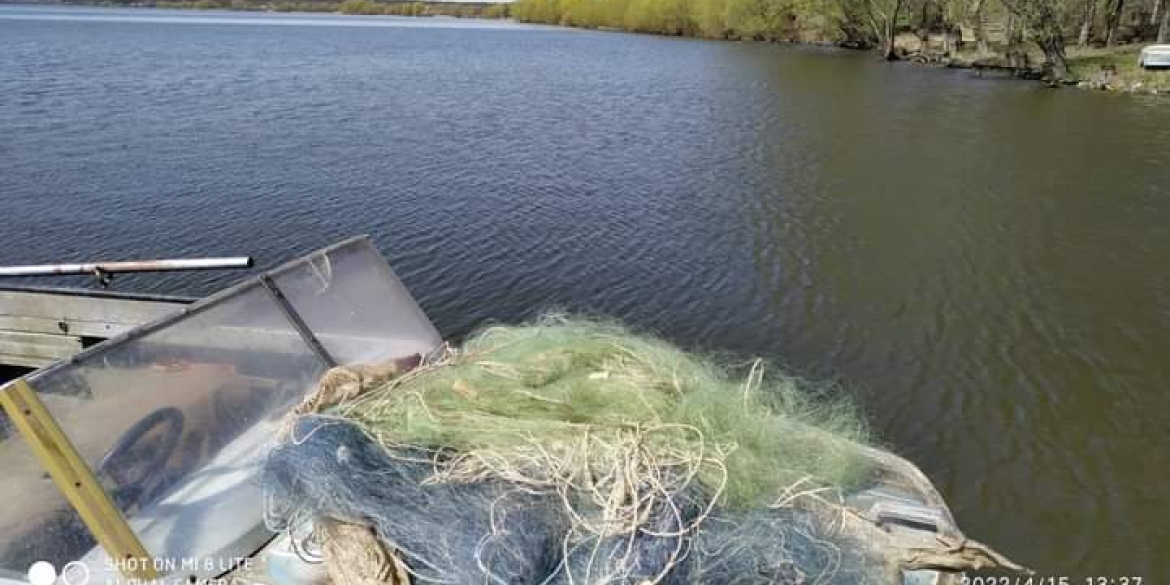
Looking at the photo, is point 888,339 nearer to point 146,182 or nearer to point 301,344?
point 301,344

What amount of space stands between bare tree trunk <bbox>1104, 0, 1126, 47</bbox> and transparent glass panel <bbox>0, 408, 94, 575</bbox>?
50.8 m

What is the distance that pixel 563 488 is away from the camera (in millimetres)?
3580

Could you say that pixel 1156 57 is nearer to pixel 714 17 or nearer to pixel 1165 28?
pixel 1165 28

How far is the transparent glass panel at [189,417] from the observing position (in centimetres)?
373

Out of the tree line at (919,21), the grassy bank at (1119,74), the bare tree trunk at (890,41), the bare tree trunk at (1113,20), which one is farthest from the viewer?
the bare tree trunk at (890,41)

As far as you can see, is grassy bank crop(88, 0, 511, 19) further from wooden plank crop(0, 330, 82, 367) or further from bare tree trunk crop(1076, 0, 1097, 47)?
wooden plank crop(0, 330, 82, 367)

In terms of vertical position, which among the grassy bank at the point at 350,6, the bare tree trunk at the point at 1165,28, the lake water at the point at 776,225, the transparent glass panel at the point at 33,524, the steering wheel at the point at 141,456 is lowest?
the lake water at the point at 776,225

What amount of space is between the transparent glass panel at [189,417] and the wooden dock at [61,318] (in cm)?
297

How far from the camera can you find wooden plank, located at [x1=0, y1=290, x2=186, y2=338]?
734cm

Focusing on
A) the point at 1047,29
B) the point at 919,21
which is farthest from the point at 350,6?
the point at 1047,29

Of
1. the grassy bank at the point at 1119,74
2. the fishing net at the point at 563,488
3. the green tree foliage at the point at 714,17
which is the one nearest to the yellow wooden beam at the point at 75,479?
the fishing net at the point at 563,488

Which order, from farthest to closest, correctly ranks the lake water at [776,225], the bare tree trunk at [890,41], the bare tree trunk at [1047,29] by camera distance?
the bare tree trunk at [890,41], the bare tree trunk at [1047,29], the lake water at [776,225]

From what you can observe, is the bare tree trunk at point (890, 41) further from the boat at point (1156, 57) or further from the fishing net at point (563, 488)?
the fishing net at point (563, 488)

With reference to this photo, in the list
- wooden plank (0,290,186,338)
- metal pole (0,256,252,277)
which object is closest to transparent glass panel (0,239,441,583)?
metal pole (0,256,252,277)
